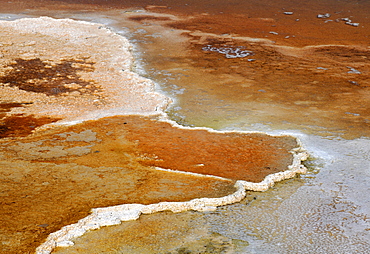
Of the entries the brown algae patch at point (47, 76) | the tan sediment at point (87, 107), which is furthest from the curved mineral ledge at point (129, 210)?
the brown algae patch at point (47, 76)

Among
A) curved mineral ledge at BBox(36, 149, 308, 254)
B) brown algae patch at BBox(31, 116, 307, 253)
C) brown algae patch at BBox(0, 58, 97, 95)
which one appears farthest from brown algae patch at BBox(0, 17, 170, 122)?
curved mineral ledge at BBox(36, 149, 308, 254)

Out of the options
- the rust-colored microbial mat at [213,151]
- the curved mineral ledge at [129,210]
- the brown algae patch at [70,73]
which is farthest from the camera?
the brown algae patch at [70,73]

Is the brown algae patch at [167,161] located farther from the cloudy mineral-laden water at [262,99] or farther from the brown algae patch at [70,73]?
the brown algae patch at [70,73]

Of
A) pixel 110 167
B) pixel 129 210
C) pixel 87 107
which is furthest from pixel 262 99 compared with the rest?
pixel 129 210

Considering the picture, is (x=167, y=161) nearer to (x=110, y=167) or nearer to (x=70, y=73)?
(x=110, y=167)

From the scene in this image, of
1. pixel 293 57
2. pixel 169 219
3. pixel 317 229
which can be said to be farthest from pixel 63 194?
pixel 293 57

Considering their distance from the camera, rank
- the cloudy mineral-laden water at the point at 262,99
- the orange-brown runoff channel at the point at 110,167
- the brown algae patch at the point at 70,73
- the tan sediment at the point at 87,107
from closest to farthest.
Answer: the cloudy mineral-laden water at the point at 262,99
the orange-brown runoff channel at the point at 110,167
the tan sediment at the point at 87,107
the brown algae patch at the point at 70,73

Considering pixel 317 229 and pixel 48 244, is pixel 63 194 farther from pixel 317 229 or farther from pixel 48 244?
pixel 317 229

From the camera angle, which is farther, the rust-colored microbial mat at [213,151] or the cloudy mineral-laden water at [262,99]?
the rust-colored microbial mat at [213,151]
